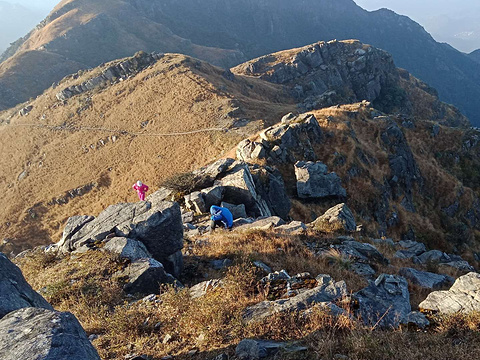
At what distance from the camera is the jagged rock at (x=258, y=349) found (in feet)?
15.1

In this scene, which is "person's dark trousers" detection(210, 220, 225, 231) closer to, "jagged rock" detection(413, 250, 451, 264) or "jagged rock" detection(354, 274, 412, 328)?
"jagged rock" detection(354, 274, 412, 328)

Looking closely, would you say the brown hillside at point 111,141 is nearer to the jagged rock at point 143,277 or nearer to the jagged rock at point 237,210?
the jagged rock at point 237,210

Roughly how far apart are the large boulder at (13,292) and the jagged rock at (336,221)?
11.2 metres

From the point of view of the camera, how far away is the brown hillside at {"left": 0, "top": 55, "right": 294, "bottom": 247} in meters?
37.8

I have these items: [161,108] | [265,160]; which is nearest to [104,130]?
[161,108]

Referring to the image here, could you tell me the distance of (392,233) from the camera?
83.5ft

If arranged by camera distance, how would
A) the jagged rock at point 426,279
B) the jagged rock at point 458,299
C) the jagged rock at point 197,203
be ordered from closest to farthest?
the jagged rock at point 458,299
the jagged rock at point 426,279
the jagged rock at point 197,203

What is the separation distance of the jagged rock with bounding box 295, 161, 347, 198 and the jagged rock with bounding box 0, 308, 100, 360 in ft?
68.1

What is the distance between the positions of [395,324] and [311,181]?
18.3m

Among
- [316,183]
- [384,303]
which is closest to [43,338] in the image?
[384,303]

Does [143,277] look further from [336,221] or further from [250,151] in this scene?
[250,151]

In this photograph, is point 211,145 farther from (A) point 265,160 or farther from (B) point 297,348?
(B) point 297,348

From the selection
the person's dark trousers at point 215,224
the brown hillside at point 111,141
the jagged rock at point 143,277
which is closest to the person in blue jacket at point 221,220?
the person's dark trousers at point 215,224

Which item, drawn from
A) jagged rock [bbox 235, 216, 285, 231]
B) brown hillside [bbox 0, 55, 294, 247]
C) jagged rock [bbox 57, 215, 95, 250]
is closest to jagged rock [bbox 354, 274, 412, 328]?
jagged rock [bbox 235, 216, 285, 231]
